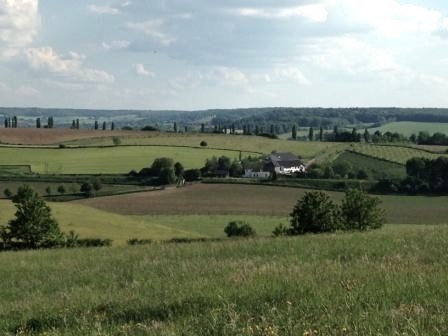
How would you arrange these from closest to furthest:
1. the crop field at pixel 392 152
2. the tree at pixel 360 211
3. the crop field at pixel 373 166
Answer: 1. the tree at pixel 360 211
2. the crop field at pixel 373 166
3. the crop field at pixel 392 152

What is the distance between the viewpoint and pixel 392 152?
13925cm

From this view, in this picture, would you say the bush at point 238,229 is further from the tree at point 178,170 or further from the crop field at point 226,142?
the crop field at point 226,142

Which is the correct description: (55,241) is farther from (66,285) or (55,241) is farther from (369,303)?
(369,303)

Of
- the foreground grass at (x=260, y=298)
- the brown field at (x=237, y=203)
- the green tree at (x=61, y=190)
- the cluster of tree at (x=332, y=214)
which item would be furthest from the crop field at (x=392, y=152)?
the foreground grass at (x=260, y=298)

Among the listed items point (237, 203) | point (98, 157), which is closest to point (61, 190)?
point (98, 157)

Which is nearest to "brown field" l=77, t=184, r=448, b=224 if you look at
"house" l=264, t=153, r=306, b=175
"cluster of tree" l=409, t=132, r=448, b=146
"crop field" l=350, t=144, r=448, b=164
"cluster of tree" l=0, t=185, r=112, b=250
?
"house" l=264, t=153, r=306, b=175

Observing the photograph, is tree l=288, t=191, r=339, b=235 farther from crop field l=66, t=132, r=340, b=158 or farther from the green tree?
crop field l=66, t=132, r=340, b=158

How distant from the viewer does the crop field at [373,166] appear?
117025 millimetres

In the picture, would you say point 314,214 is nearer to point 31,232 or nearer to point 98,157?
point 31,232

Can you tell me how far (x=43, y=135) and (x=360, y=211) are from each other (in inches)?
4383

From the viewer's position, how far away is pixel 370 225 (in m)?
45.5

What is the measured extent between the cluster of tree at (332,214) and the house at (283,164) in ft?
241

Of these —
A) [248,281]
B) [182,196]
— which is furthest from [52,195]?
[248,281]

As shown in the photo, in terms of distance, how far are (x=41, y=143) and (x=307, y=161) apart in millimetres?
61688
